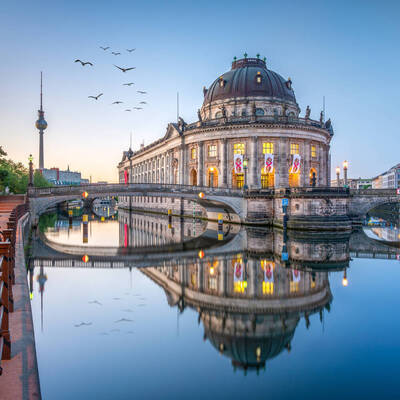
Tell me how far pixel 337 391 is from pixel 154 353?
441cm

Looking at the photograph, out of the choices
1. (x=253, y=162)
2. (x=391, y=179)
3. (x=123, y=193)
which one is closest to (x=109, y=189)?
(x=123, y=193)

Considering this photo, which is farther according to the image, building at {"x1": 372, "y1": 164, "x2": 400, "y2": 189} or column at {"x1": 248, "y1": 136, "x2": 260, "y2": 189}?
building at {"x1": 372, "y1": 164, "x2": 400, "y2": 189}

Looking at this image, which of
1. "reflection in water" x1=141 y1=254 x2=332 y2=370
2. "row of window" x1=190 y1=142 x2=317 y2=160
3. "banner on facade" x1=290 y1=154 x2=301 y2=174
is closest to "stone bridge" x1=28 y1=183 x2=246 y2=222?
"row of window" x1=190 y1=142 x2=317 y2=160

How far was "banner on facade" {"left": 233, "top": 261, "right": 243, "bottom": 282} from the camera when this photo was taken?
17.3 meters

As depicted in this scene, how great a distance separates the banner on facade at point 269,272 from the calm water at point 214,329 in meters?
0.05

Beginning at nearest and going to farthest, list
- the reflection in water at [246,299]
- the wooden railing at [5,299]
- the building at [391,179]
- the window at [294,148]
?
the wooden railing at [5,299]
the reflection in water at [246,299]
the window at [294,148]
the building at [391,179]

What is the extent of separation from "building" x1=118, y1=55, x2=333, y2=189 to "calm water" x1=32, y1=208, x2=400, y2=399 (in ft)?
89.9

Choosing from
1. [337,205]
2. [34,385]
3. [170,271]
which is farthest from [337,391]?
[337,205]

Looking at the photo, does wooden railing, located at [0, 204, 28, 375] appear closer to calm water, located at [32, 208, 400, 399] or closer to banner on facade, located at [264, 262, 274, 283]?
calm water, located at [32, 208, 400, 399]

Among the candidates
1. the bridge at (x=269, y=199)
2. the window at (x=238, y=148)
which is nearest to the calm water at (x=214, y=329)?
the bridge at (x=269, y=199)

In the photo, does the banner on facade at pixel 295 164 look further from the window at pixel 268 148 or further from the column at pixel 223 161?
the column at pixel 223 161

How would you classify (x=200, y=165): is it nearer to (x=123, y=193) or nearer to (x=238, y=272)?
(x=123, y=193)

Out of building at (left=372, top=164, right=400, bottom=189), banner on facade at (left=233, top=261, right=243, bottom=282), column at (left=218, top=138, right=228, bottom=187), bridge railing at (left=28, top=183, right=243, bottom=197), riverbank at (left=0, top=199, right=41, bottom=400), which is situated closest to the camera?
riverbank at (left=0, top=199, right=41, bottom=400)

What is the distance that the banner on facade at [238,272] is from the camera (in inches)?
682
